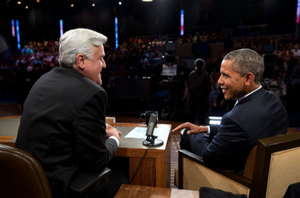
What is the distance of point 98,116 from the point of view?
1.01 metres

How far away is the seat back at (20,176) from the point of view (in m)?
0.75

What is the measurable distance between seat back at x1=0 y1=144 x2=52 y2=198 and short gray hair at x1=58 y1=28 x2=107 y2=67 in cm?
51

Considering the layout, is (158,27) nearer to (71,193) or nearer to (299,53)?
(299,53)

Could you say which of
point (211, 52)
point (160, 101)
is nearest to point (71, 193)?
point (160, 101)

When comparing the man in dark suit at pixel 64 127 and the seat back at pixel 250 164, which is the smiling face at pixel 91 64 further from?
the seat back at pixel 250 164

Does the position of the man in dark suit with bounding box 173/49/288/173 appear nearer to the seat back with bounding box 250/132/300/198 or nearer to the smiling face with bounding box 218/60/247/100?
the smiling face with bounding box 218/60/247/100

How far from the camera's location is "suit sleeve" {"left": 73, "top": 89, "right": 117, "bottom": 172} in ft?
3.16

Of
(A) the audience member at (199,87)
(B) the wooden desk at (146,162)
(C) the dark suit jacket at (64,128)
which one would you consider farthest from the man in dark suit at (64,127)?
(A) the audience member at (199,87)

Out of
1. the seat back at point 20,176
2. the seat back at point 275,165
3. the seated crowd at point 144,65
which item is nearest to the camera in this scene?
the seat back at point 20,176

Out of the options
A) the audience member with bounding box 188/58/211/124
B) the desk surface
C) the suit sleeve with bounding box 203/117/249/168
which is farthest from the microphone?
the audience member with bounding box 188/58/211/124

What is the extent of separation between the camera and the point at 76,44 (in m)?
1.10

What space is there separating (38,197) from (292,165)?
37.7 inches

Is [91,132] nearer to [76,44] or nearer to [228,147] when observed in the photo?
[76,44]

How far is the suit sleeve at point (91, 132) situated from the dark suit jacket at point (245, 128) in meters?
0.64
